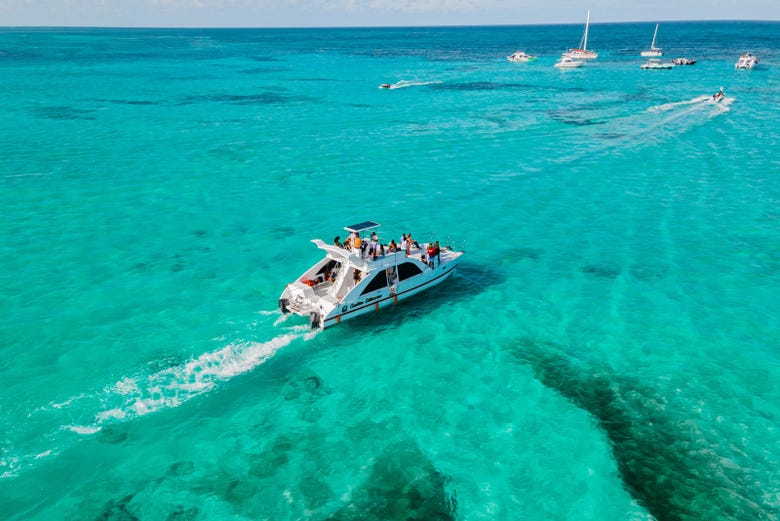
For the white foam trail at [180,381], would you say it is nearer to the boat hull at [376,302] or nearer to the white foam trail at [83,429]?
the white foam trail at [83,429]

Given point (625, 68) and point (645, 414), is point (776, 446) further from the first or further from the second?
point (625, 68)

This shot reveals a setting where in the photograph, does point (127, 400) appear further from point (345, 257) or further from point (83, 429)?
point (345, 257)

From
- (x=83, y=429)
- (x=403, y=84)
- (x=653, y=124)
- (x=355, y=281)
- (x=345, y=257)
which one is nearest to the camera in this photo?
(x=83, y=429)

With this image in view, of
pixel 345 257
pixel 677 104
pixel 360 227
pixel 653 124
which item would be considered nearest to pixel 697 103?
pixel 677 104

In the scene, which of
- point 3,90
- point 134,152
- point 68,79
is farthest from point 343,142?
point 68,79

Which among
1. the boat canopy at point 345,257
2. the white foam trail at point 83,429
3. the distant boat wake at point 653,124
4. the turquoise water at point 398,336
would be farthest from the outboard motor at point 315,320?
the distant boat wake at point 653,124

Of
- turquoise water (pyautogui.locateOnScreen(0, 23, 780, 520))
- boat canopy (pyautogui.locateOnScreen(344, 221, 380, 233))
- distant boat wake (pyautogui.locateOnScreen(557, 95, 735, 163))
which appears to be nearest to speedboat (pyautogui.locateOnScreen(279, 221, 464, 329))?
boat canopy (pyautogui.locateOnScreen(344, 221, 380, 233))

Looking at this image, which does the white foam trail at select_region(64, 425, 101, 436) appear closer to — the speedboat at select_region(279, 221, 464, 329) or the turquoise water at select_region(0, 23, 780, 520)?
the turquoise water at select_region(0, 23, 780, 520)

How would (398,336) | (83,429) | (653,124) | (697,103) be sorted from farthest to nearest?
(697,103), (653,124), (398,336), (83,429)

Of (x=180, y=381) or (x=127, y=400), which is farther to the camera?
(x=180, y=381)
